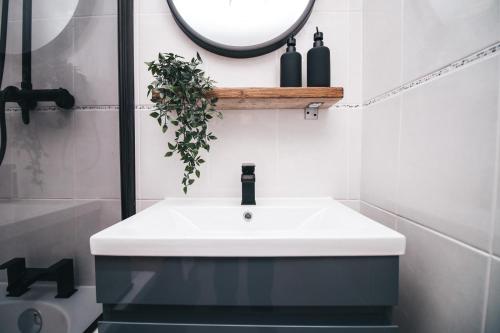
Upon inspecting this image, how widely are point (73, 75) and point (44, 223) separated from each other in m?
0.58

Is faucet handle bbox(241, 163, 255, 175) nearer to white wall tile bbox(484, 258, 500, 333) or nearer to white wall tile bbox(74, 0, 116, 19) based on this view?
white wall tile bbox(484, 258, 500, 333)

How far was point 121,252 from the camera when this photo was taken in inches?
17.8

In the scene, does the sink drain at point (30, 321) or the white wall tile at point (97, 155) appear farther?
the white wall tile at point (97, 155)

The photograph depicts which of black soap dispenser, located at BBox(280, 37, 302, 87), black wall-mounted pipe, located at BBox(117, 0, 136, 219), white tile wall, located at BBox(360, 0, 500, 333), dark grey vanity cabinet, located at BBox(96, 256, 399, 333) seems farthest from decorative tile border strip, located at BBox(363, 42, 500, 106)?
black wall-mounted pipe, located at BBox(117, 0, 136, 219)

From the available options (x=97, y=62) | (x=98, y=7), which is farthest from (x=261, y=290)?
(x=98, y=7)

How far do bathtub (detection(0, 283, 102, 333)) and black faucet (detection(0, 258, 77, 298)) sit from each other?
0.03m

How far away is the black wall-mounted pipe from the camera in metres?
0.88

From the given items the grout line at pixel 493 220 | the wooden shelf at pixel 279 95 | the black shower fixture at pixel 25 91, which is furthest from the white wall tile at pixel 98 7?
the grout line at pixel 493 220

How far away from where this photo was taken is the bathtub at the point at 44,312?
0.74m

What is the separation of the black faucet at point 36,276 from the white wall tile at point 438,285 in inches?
46.4

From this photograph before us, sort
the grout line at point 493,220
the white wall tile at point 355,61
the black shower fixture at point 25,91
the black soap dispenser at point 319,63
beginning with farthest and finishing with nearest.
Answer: the white wall tile at point 355,61
the black soap dispenser at point 319,63
the black shower fixture at point 25,91
the grout line at point 493,220

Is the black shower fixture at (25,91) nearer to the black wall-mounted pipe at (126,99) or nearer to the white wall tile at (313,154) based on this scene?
the black wall-mounted pipe at (126,99)

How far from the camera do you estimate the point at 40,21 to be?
2.52 ft

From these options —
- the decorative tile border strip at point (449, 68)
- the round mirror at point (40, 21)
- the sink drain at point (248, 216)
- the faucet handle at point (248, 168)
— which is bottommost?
the sink drain at point (248, 216)
